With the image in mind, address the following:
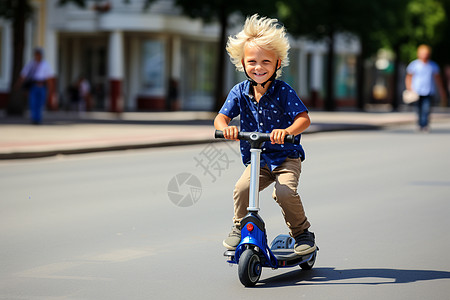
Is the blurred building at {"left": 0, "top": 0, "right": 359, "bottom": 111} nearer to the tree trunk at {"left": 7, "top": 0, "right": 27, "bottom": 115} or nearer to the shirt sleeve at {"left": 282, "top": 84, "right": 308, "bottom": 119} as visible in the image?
the tree trunk at {"left": 7, "top": 0, "right": 27, "bottom": 115}

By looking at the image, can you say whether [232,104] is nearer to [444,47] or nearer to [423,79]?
[423,79]

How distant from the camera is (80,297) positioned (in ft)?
17.0

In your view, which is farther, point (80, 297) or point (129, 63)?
point (129, 63)

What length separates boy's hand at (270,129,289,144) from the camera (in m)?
5.18

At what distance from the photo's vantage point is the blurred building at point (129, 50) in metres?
38.1

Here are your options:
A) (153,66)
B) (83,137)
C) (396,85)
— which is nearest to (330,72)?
(153,66)

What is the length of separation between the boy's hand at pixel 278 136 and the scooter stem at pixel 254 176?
137 millimetres

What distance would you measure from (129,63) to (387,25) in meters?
11.9

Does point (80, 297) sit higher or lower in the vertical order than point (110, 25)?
lower

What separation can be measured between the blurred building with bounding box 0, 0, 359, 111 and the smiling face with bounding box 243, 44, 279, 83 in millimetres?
30608

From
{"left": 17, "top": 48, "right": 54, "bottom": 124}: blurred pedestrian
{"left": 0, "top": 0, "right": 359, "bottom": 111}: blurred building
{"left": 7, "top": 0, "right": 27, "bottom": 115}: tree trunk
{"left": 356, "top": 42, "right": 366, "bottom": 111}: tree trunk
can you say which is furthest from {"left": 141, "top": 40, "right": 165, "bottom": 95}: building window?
{"left": 17, "top": 48, "right": 54, "bottom": 124}: blurred pedestrian

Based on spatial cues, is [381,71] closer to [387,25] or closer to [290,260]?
[387,25]

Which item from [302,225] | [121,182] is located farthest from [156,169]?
[302,225]

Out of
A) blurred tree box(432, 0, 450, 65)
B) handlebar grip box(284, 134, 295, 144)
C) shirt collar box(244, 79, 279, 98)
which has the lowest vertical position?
handlebar grip box(284, 134, 295, 144)
